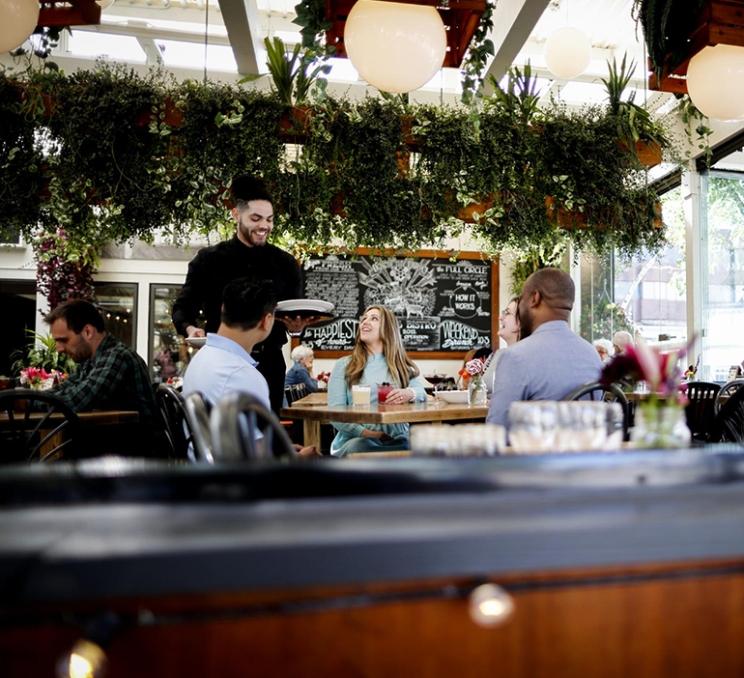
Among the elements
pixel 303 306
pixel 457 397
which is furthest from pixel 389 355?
pixel 303 306

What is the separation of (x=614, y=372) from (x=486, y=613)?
0.65m

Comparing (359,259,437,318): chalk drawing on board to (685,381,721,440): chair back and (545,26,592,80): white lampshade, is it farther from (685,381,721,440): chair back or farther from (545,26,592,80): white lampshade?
(685,381,721,440): chair back

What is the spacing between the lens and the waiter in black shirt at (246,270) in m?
3.21

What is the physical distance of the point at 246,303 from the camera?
2.39 meters

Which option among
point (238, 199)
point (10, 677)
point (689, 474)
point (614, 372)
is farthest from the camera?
point (238, 199)

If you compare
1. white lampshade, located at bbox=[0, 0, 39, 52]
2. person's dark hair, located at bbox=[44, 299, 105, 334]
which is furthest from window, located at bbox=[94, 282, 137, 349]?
white lampshade, located at bbox=[0, 0, 39, 52]

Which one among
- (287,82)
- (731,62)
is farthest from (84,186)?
(731,62)

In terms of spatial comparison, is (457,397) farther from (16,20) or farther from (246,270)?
(16,20)

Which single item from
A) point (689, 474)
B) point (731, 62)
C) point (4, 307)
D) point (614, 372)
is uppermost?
point (731, 62)

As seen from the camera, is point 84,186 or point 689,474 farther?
point 84,186

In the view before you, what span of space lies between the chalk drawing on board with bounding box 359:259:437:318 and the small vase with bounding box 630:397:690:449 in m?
6.97

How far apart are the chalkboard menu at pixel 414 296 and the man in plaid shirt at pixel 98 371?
4357 mm

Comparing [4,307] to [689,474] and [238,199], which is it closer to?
[238,199]

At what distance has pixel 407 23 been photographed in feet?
8.98
